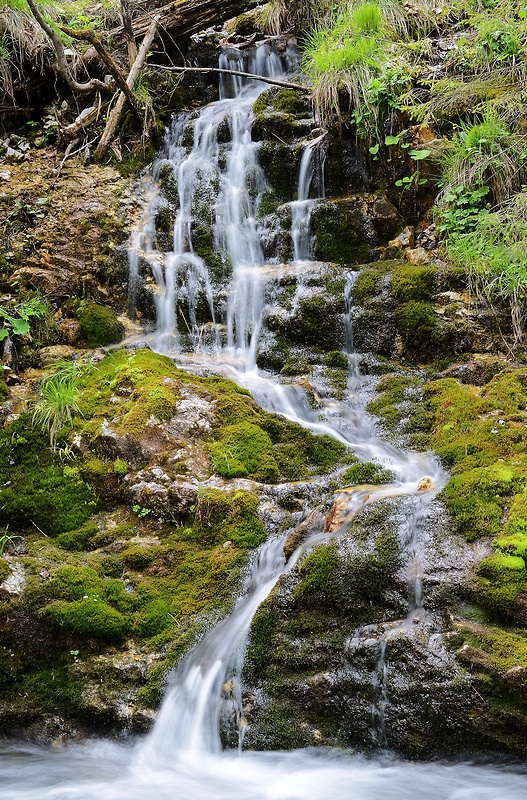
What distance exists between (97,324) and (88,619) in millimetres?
3725

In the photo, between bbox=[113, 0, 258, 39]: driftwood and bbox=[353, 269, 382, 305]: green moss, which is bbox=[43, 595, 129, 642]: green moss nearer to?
bbox=[353, 269, 382, 305]: green moss

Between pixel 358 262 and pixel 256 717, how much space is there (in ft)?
16.6

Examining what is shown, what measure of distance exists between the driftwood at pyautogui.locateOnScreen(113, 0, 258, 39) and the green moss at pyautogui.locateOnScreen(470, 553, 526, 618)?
910cm

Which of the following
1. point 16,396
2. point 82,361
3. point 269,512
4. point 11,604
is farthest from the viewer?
point 82,361

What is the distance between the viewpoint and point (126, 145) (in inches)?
319

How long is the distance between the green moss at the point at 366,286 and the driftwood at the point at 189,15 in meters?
5.65

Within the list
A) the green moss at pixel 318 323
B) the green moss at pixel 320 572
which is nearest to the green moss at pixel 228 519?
the green moss at pixel 320 572

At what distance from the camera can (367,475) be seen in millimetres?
4117

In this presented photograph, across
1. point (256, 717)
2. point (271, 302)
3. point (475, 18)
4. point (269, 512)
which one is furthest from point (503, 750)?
point (475, 18)

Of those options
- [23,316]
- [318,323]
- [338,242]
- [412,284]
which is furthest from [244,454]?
[338,242]

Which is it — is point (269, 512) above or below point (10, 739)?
above

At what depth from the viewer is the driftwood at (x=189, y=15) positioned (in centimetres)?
885

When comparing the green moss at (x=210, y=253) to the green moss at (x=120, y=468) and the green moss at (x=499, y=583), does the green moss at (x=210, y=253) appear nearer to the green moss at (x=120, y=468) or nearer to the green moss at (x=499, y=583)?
the green moss at (x=120, y=468)

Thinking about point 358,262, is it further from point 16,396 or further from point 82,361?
point 16,396
